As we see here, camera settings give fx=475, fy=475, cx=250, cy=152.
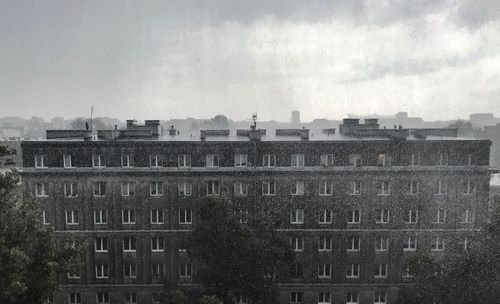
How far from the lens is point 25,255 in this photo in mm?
25688

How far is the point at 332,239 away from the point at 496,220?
76.8 ft

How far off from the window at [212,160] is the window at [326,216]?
43.5 feet

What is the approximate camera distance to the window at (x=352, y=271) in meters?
55.3

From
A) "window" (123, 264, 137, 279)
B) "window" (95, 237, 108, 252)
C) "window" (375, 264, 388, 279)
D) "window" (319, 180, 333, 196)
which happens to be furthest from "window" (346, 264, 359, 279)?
"window" (95, 237, 108, 252)

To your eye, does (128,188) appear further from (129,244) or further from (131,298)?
(131,298)

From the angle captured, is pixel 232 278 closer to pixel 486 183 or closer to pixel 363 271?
pixel 363 271

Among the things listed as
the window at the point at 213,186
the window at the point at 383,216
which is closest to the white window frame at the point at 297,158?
the window at the point at 213,186

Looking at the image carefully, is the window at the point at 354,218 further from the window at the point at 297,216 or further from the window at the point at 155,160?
the window at the point at 155,160

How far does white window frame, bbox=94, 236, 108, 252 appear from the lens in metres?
54.6

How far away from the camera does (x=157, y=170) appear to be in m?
53.1

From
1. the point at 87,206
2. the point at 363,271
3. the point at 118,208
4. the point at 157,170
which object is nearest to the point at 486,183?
the point at 363,271

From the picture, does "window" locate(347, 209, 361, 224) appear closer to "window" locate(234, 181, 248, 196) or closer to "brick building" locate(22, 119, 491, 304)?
"brick building" locate(22, 119, 491, 304)

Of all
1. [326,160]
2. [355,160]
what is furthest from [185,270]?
[355,160]

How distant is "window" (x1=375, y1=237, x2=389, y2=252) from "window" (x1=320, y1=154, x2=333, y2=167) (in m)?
10.4
